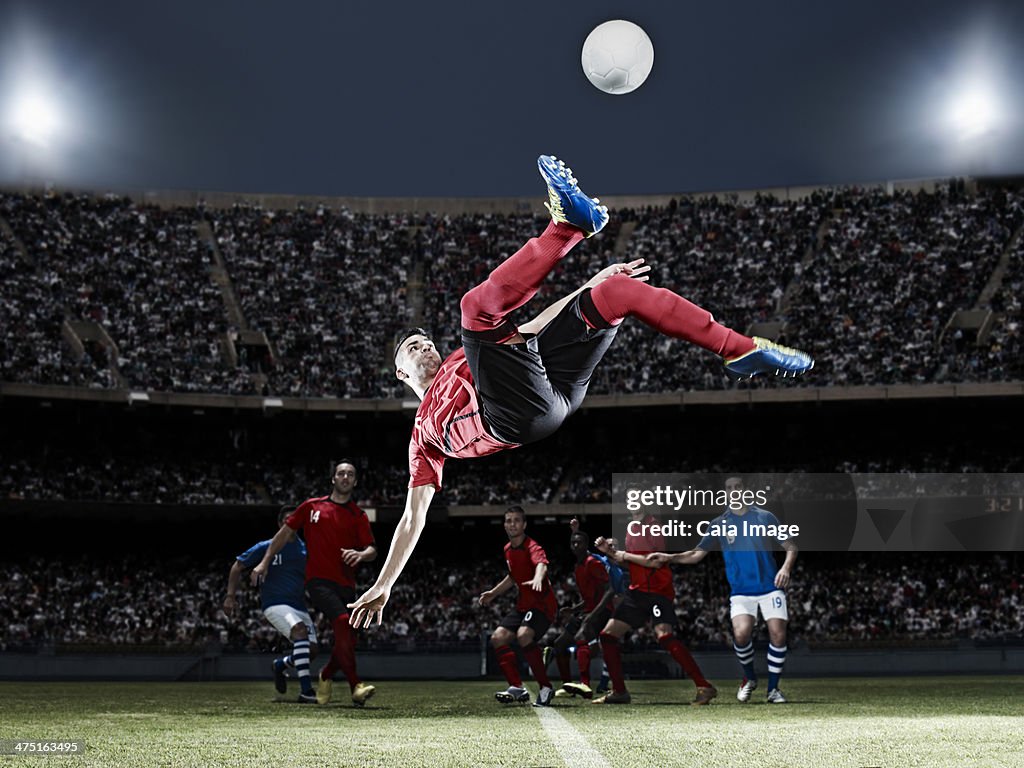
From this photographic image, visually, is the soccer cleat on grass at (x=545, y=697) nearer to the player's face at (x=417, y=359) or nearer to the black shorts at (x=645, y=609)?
the black shorts at (x=645, y=609)

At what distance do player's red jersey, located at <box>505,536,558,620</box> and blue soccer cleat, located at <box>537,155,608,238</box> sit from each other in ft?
26.5

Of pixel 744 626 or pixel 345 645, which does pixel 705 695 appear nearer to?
pixel 744 626

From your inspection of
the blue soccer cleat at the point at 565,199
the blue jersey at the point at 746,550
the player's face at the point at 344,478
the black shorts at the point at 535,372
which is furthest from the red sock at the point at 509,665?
the blue soccer cleat at the point at 565,199

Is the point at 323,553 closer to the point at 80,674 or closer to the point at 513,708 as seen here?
the point at 513,708

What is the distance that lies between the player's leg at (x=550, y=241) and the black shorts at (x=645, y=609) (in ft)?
28.8

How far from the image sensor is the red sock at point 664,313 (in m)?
4.88

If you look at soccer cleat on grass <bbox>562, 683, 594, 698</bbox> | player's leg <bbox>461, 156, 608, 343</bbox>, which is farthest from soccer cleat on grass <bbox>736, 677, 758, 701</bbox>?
player's leg <bbox>461, 156, 608, 343</bbox>

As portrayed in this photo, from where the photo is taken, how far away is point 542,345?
520 centimetres

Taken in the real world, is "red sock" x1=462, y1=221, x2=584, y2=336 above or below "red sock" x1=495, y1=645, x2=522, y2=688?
above

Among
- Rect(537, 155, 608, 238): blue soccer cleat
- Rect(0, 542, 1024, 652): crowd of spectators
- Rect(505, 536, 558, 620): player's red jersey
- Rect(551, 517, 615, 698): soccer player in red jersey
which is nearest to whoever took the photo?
Rect(537, 155, 608, 238): blue soccer cleat

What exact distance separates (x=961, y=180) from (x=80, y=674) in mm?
29921

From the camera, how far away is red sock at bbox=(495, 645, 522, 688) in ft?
41.7

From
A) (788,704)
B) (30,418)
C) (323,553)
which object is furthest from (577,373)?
(30,418)

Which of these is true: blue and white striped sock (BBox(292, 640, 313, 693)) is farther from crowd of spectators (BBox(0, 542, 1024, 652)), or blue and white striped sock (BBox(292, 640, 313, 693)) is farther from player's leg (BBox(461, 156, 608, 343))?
crowd of spectators (BBox(0, 542, 1024, 652))
